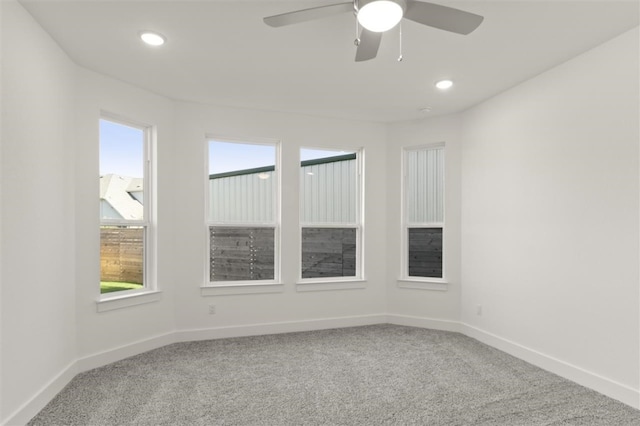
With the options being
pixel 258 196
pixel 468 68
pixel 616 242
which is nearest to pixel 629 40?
pixel 468 68

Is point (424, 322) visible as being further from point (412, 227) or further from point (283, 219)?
point (283, 219)

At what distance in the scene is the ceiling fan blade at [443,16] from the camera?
6.52ft

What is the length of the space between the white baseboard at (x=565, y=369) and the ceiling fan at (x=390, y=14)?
8.87 ft

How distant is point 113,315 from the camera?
3.61 meters

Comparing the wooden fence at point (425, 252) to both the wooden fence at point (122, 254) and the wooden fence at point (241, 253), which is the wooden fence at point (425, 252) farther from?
the wooden fence at point (122, 254)

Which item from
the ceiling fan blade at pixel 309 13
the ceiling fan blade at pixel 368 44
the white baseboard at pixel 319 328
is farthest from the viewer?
the white baseboard at pixel 319 328

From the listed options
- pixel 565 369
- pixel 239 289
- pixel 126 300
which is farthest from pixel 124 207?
pixel 565 369

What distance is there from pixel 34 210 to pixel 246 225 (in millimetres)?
2266

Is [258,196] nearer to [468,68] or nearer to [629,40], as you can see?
[468,68]

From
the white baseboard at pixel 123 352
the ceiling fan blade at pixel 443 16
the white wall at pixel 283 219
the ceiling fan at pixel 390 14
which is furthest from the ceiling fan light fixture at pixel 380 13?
the white baseboard at pixel 123 352

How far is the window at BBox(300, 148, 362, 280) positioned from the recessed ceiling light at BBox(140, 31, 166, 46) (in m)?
2.27

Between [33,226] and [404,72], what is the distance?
3070mm

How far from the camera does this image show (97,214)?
3498 mm

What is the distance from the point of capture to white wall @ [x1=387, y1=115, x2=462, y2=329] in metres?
4.72
